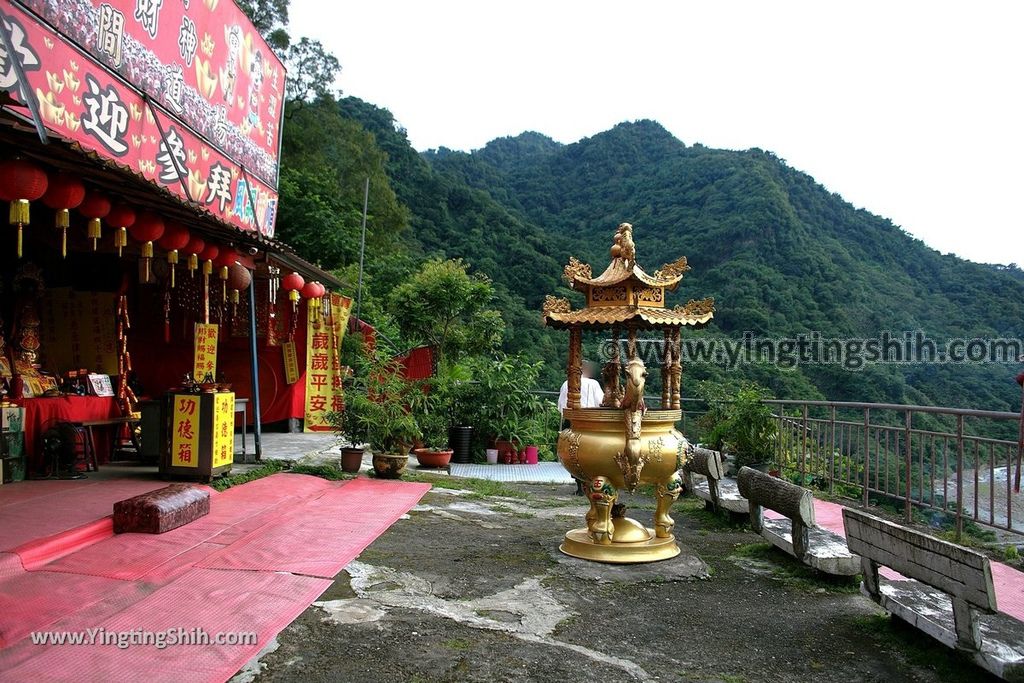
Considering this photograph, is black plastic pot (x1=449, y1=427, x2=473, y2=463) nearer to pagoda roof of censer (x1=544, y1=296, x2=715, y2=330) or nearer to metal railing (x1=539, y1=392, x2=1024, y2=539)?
metal railing (x1=539, y1=392, x2=1024, y2=539)

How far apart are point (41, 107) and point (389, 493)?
4.82m

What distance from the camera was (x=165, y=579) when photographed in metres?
4.56

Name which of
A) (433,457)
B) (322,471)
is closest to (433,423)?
(433,457)

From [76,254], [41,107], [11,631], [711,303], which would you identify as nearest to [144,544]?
[11,631]

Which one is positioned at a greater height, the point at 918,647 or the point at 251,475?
the point at 251,475

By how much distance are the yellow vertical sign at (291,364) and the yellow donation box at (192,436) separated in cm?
575

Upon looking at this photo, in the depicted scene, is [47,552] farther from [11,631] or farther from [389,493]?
[389,493]

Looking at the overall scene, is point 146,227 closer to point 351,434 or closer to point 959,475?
point 351,434

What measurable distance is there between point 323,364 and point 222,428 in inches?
230

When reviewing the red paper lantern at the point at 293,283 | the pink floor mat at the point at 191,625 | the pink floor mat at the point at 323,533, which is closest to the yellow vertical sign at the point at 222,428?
the pink floor mat at the point at 323,533

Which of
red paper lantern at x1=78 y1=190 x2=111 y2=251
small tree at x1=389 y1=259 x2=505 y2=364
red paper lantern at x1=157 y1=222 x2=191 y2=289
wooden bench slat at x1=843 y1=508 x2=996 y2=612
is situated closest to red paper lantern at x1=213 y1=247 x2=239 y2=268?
red paper lantern at x1=157 y1=222 x2=191 y2=289

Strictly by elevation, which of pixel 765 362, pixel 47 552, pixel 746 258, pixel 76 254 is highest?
pixel 746 258

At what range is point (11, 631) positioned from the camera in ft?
11.6

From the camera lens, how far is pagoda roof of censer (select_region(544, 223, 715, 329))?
592 cm
